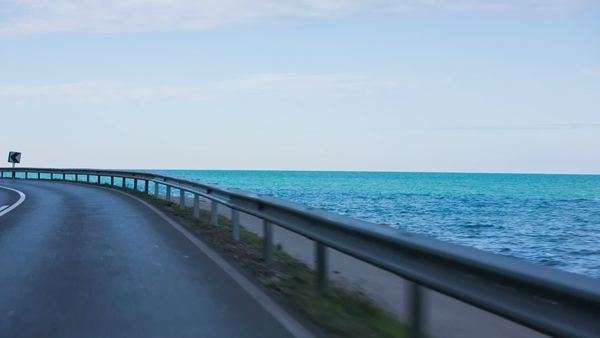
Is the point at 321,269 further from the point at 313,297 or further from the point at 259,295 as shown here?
the point at 259,295

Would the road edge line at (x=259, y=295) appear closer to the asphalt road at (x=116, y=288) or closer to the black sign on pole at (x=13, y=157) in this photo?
the asphalt road at (x=116, y=288)

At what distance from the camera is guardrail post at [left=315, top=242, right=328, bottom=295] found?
9.41 meters

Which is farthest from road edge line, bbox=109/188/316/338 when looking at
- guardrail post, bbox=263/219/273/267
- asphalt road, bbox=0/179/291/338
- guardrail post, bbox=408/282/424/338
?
guardrail post, bbox=408/282/424/338

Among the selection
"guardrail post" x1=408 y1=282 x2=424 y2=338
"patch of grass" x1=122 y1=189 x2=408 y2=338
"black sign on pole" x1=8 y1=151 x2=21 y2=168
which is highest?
"black sign on pole" x1=8 y1=151 x2=21 y2=168

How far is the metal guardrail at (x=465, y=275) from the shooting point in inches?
185

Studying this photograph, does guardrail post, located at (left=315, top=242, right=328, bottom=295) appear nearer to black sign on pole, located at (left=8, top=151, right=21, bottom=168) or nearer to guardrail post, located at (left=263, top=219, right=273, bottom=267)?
guardrail post, located at (left=263, top=219, right=273, bottom=267)

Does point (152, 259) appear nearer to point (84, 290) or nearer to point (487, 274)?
point (84, 290)

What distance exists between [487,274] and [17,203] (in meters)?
21.4

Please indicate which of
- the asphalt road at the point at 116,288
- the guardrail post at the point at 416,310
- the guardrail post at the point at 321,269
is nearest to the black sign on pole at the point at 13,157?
the asphalt road at the point at 116,288

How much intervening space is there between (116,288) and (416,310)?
3907mm

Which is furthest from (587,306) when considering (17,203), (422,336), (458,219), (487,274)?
(458,219)

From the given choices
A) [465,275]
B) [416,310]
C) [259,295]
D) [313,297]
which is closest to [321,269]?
[313,297]

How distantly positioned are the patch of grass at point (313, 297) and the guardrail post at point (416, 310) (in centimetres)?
60

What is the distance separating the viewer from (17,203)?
24.8m
